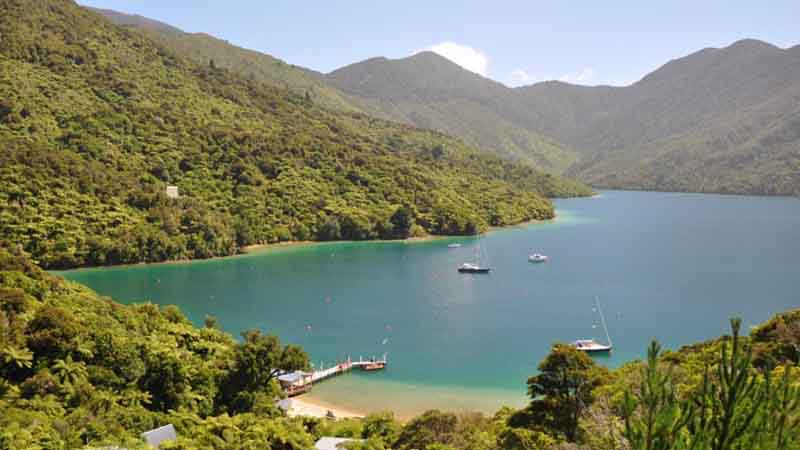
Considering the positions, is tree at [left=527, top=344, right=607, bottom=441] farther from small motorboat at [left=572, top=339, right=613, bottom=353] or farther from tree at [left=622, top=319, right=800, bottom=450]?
tree at [left=622, top=319, right=800, bottom=450]

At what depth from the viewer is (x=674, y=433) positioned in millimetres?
6586

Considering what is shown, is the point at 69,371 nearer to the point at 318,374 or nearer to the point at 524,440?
the point at 524,440

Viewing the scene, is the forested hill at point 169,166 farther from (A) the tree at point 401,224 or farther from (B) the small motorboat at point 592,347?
(B) the small motorboat at point 592,347

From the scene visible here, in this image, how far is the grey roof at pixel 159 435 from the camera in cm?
2017

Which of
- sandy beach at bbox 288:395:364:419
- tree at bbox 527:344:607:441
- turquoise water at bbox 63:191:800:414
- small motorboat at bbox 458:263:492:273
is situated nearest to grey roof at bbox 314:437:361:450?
tree at bbox 527:344:607:441

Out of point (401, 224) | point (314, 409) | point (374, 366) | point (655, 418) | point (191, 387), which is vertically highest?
point (655, 418)

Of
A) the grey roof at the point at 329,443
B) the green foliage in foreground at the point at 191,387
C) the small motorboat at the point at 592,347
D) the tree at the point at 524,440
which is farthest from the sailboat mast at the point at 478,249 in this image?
the tree at the point at 524,440

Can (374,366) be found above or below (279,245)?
below

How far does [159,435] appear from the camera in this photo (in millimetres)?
20766

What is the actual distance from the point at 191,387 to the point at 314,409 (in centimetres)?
806

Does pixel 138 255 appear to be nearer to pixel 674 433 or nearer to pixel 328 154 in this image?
pixel 328 154

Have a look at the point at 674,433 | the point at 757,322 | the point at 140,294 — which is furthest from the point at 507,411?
the point at 140,294

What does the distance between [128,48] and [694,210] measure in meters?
126

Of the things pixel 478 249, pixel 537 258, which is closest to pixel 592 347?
pixel 537 258
